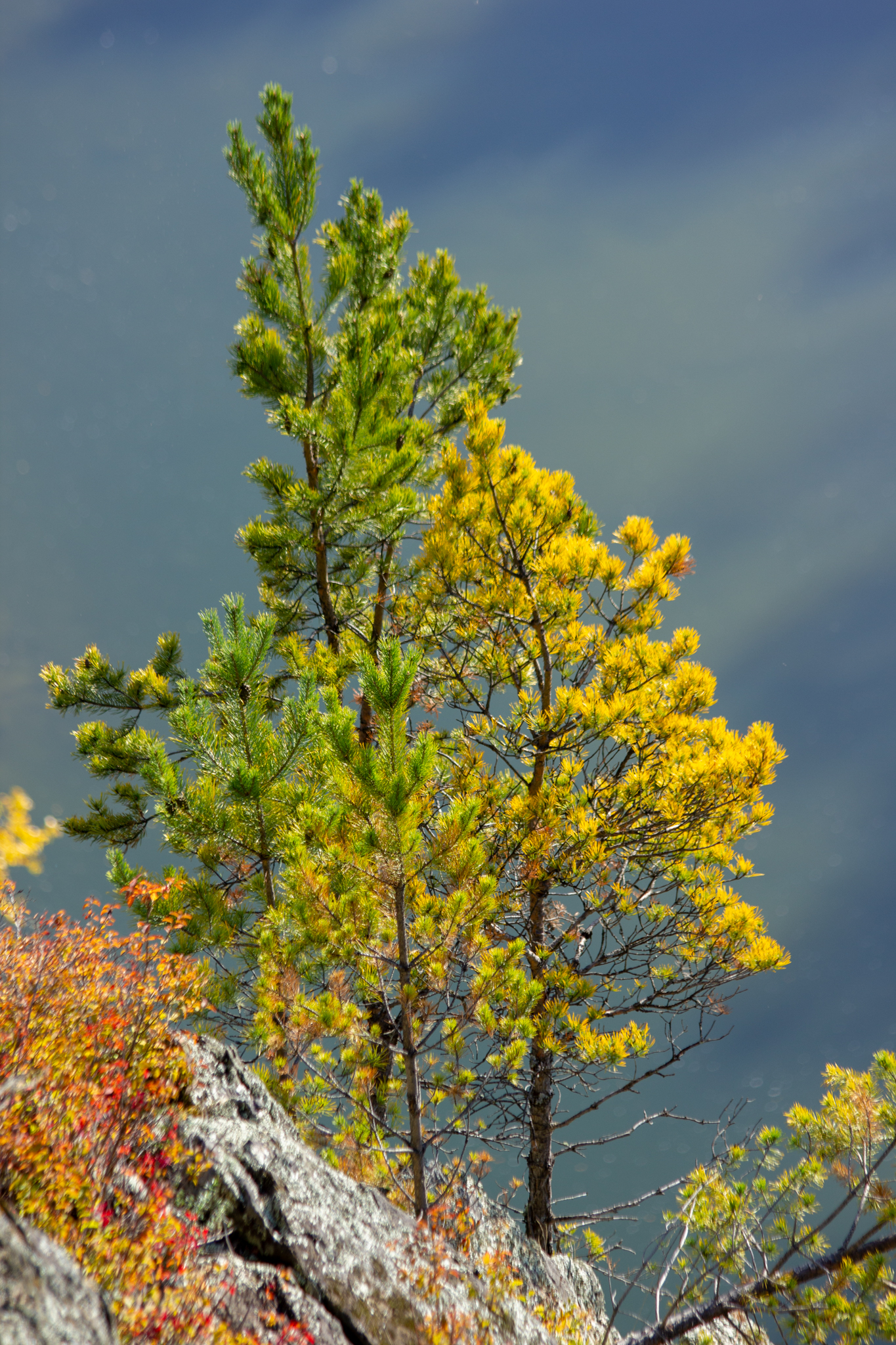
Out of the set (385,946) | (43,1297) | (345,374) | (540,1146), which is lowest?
(43,1297)

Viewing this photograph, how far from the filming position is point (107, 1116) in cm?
287

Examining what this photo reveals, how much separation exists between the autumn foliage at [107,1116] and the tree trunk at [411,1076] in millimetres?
1044

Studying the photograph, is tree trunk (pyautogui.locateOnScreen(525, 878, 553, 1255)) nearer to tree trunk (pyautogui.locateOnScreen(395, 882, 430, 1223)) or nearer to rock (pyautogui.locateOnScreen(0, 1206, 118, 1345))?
tree trunk (pyautogui.locateOnScreen(395, 882, 430, 1223))

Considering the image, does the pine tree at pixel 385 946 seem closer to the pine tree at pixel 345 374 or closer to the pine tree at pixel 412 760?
the pine tree at pixel 412 760

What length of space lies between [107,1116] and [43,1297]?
3.43ft

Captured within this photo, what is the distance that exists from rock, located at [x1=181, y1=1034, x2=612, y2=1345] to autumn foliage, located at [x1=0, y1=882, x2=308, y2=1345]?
0.56ft

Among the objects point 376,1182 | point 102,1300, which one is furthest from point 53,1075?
point 376,1182

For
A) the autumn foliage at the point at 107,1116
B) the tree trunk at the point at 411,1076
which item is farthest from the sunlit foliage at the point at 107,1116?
the tree trunk at the point at 411,1076

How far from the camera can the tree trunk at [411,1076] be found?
3424 millimetres

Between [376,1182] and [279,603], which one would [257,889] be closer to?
[376,1182]

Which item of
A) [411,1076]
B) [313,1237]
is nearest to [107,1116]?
[313,1237]

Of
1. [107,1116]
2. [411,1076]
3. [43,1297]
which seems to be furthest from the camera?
[411,1076]

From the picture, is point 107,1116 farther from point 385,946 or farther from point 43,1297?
point 385,946

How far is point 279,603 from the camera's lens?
701 cm
